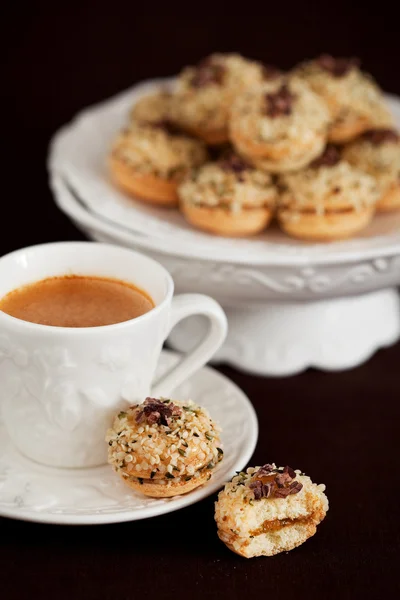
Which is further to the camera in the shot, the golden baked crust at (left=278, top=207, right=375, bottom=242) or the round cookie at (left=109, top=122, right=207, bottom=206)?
the round cookie at (left=109, top=122, right=207, bottom=206)

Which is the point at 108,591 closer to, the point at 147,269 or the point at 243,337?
the point at 147,269

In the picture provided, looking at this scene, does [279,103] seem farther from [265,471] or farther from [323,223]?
[265,471]

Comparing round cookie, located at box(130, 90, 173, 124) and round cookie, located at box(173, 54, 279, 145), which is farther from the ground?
round cookie, located at box(173, 54, 279, 145)

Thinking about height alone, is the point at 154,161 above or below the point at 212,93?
below

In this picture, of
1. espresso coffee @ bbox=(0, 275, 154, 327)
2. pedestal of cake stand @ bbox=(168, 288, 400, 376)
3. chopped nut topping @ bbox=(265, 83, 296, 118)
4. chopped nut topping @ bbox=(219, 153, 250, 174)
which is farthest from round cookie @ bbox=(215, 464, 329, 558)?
chopped nut topping @ bbox=(265, 83, 296, 118)

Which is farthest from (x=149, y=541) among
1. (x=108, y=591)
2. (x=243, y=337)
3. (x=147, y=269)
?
(x=243, y=337)

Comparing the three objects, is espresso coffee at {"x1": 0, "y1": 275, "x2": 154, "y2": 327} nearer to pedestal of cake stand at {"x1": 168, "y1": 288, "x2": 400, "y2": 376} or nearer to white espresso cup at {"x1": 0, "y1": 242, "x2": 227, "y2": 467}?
white espresso cup at {"x1": 0, "y1": 242, "x2": 227, "y2": 467}

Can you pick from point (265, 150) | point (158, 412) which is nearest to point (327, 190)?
point (265, 150)
